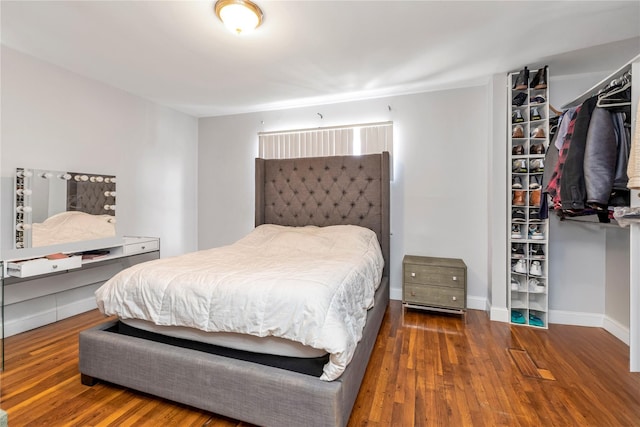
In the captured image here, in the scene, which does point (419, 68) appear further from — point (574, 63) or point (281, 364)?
point (281, 364)

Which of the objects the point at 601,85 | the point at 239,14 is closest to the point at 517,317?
the point at 601,85

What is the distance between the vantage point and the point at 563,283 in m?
2.60

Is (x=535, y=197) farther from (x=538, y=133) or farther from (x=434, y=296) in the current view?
(x=434, y=296)

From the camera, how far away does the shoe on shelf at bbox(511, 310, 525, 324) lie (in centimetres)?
254

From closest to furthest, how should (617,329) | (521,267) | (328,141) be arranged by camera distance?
(617,329) → (521,267) → (328,141)

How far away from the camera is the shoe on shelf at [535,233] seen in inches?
98.3

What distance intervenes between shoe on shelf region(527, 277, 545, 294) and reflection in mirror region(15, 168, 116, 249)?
4046 millimetres

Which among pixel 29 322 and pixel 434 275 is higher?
pixel 434 275

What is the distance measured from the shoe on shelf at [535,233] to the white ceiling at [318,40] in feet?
4.65

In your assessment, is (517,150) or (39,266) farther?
(517,150)

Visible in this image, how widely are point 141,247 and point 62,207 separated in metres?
0.71

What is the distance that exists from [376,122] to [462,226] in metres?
1.45

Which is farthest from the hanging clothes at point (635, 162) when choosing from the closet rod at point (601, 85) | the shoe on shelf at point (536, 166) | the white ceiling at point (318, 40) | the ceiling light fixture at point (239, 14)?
the ceiling light fixture at point (239, 14)

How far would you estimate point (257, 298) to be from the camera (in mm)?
1356
